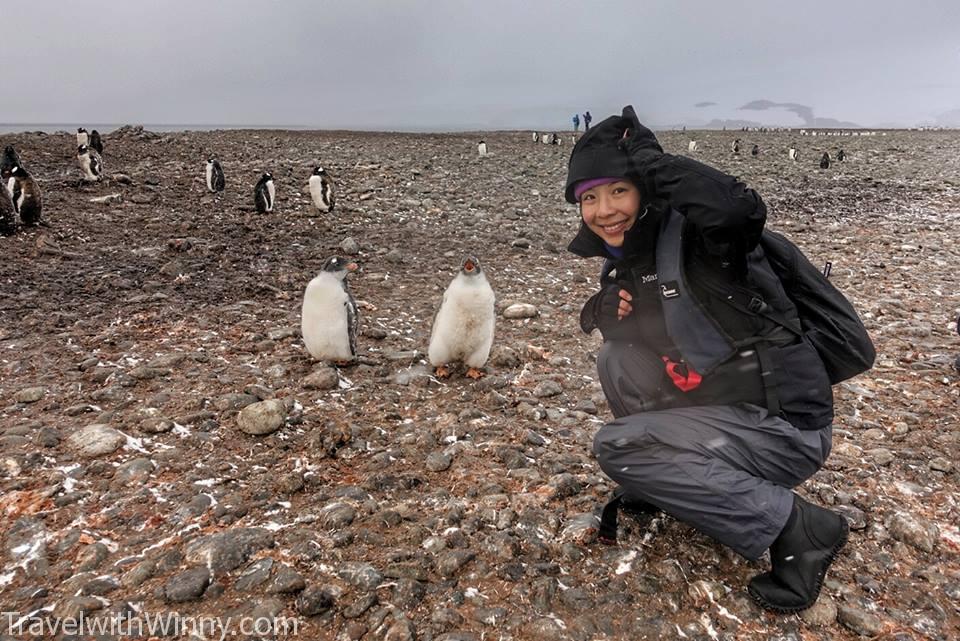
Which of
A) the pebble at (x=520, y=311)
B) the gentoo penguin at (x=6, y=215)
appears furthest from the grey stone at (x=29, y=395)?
the gentoo penguin at (x=6, y=215)

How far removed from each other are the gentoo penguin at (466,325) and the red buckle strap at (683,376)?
7.21 feet

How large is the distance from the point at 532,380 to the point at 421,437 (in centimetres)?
128

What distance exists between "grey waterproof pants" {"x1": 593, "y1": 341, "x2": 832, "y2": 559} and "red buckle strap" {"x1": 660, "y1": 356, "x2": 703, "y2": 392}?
0.35ft

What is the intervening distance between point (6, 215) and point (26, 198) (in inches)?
25.8

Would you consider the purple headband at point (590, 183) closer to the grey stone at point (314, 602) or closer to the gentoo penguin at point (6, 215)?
the grey stone at point (314, 602)

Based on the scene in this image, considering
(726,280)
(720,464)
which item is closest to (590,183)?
(726,280)

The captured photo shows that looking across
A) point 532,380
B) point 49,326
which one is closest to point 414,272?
point 532,380

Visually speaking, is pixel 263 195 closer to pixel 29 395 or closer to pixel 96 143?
pixel 29 395

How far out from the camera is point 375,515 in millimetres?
2723

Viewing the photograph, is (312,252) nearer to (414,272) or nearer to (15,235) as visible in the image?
(414,272)

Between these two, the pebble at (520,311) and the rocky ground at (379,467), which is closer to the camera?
the rocky ground at (379,467)

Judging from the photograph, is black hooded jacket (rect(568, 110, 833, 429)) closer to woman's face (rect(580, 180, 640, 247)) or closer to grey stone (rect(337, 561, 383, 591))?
woman's face (rect(580, 180, 640, 247))

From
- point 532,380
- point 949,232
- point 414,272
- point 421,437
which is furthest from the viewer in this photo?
point 949,232

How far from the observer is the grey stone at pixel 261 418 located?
137 inches
